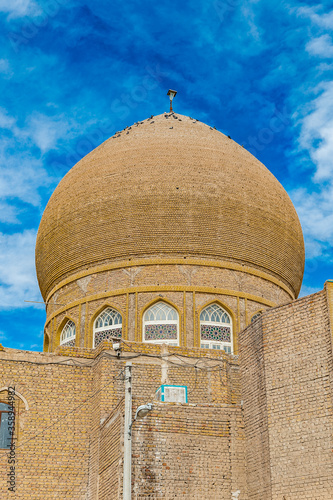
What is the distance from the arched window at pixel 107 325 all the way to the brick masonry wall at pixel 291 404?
591 cm

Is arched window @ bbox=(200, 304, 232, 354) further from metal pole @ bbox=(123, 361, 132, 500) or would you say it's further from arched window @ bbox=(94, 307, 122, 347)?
metal pole @ bbox=(123, 361, 132, 500)

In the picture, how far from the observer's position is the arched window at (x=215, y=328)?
793 inches

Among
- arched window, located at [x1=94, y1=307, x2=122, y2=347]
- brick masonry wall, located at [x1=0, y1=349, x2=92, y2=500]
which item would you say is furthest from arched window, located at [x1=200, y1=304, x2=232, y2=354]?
brick masonry wall, located at [x1=0, y1=349, x2=92, y2=500]

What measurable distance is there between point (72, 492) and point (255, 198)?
9.80m

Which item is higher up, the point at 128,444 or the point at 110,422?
the point at 110,422

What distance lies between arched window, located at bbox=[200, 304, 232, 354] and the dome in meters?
1.44

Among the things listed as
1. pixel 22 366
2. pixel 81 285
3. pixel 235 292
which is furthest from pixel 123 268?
pixel 22 366

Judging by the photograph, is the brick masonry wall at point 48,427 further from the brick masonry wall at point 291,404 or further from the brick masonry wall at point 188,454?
the brick masonry wall at point 291,404

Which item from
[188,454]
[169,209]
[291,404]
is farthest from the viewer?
[169,209]

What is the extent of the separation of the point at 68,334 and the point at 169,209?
4324mm

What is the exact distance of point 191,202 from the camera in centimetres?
2119

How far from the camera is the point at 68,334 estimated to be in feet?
70.6

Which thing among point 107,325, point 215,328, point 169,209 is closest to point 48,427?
point 107,325

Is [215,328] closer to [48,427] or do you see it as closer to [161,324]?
[161,324]
